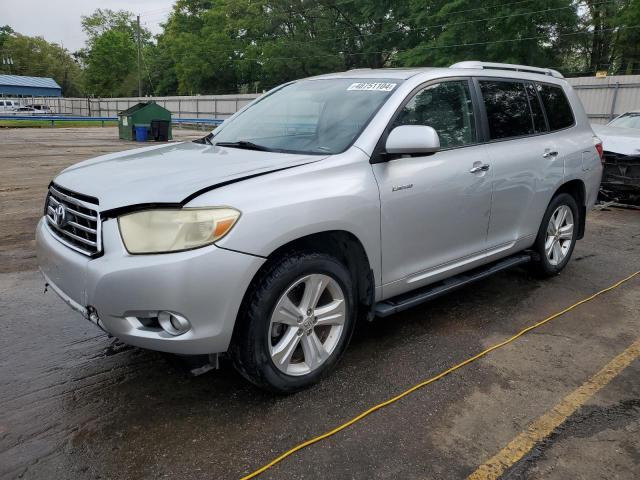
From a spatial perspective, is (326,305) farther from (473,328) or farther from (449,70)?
(449,70)

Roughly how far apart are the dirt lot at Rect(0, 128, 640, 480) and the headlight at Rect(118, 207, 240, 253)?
3.03ft

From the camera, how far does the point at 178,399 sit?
2908mm

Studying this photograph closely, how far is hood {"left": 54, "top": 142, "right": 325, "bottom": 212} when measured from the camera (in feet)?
8.48

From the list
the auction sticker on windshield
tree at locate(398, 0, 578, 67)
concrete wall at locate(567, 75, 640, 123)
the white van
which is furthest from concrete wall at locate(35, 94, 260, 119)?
the auction sticker on windshield

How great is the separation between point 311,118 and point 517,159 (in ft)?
5.46

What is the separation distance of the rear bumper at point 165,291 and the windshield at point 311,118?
1.08 meters

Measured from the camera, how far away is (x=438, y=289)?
3.67 meters

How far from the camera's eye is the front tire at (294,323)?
2645 millimetres

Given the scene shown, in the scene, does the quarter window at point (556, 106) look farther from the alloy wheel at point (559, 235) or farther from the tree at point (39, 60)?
the tree at point (39, 60)

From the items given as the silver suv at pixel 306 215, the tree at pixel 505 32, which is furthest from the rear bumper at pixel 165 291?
the tree at pixel 505 32

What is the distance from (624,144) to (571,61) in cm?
3296

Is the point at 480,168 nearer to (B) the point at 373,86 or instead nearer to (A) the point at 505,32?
(B) the point at 373,86

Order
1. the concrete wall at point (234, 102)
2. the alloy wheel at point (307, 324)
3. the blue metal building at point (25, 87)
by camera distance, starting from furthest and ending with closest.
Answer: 1. the blue metal building at point (25, 87)
2. the concrete wall at point (234, 102)
3. the alloy wheel at point (307, 324)

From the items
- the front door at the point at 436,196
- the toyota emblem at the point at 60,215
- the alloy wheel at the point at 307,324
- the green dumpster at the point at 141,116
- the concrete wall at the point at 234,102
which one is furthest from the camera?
the green dumpster at the point at 141,116
